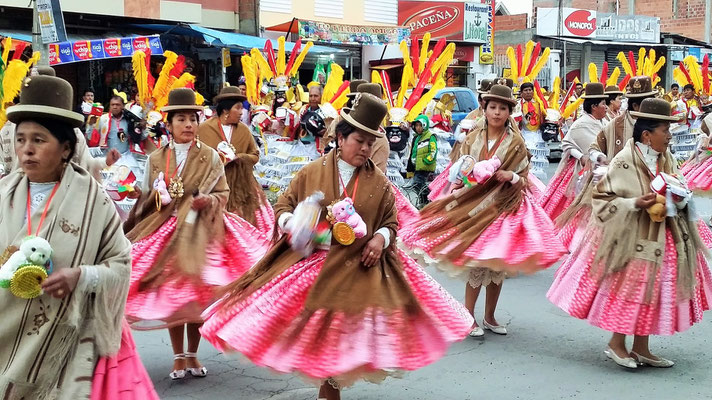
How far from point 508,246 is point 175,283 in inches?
95.7

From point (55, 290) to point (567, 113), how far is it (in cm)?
1429

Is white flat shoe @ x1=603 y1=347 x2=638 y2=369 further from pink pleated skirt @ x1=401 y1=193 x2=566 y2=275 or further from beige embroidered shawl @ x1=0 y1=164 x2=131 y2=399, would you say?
beige embroidered shawl @ x1=0 y1=164 x2=131 y2=399

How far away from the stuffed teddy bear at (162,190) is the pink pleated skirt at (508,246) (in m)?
2.04

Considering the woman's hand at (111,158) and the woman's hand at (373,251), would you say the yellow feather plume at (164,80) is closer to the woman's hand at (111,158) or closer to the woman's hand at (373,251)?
the woman's hand at (111,158)

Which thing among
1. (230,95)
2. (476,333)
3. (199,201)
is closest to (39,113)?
(199,201)

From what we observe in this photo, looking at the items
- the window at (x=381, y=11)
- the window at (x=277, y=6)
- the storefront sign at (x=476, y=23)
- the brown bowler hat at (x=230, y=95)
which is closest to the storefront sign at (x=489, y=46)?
the storefront sign at (x=476, y=23)

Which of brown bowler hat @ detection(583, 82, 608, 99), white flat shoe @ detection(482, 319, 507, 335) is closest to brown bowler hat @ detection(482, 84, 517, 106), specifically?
white flat shoe @ detection(482, 319, 507, 335)

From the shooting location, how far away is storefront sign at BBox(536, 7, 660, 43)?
29438 mm

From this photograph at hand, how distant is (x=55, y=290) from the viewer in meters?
3.09

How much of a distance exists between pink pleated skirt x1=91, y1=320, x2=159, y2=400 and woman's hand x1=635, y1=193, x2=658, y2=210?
10.9ft

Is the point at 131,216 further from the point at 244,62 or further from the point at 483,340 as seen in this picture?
the point at 244,62

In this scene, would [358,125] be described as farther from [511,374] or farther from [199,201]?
[511,374]

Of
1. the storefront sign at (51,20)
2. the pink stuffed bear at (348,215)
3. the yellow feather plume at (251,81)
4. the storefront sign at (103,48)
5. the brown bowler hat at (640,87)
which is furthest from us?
the storefront sign at (103,48)

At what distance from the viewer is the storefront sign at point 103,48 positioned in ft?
53.4
